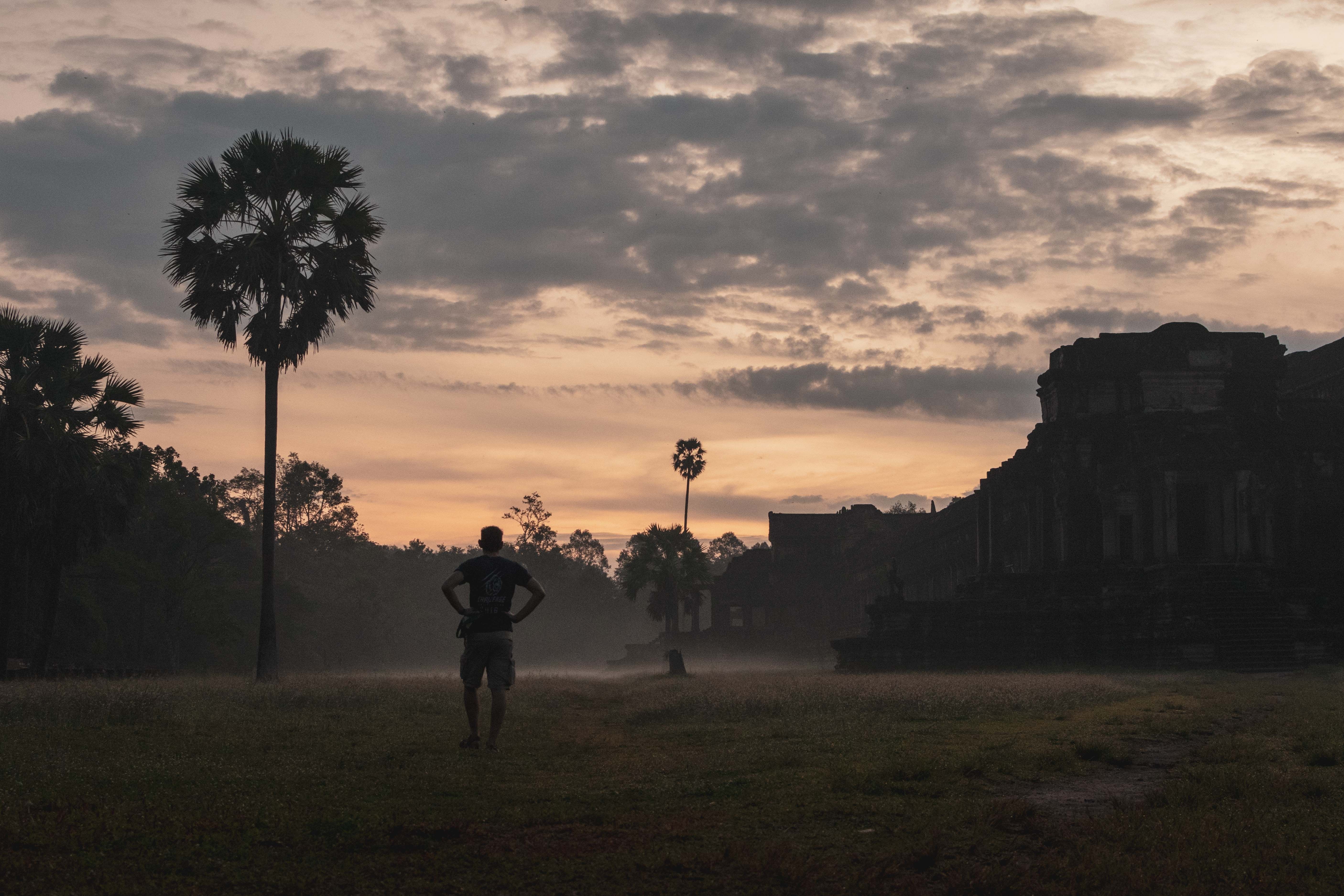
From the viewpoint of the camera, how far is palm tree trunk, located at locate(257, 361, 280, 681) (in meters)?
28.0

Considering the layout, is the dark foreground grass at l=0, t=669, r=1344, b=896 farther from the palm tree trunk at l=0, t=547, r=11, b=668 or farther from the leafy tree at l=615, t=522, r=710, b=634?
the leafy tree at l=615, t=522, r=710, b=634

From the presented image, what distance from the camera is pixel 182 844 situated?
5707 mm

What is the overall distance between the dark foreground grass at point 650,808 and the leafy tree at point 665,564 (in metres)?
57.1

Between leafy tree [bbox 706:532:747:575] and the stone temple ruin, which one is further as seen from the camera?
leafy tree [bbox 706:532:747:575]

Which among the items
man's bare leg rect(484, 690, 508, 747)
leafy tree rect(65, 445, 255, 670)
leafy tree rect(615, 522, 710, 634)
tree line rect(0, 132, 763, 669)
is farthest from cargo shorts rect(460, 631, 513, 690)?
leafy tree rect(615, 522, 710, 634)

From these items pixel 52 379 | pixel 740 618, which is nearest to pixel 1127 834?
pixel 52 379

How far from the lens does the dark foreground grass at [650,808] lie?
5.29m

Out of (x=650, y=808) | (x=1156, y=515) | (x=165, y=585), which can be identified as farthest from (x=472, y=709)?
(x=165, y=585)

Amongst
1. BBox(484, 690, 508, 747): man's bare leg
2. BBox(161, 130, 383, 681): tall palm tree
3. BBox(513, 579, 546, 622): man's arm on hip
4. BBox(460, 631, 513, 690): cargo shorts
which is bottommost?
BBox(484, 690, 508, 747): man's bare leg

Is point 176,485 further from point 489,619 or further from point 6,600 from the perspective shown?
point 489,619

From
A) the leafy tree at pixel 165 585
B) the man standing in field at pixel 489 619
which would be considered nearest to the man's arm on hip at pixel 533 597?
the man standing in field at pixel 489 619

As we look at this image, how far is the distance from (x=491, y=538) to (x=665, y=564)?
201 ft

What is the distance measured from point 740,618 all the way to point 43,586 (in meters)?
60.0

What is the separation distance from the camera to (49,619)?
1191 inches
